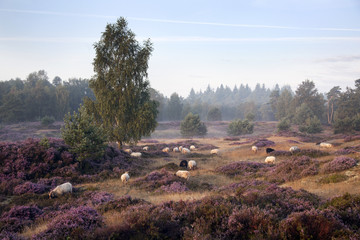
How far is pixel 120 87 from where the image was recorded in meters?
24.3

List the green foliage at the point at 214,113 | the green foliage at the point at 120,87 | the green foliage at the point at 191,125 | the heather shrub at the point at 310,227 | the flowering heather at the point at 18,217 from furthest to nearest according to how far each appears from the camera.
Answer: the green foliage at the point at 214,113 → the green foliage at the point at 191,125 → the green foliage at the point at 120,87 → the flowering heather at the point at 18,217 → the heather shrub at the point at 310,227

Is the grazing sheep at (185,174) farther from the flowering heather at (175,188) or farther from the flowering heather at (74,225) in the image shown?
the flowering heather at (74,225)

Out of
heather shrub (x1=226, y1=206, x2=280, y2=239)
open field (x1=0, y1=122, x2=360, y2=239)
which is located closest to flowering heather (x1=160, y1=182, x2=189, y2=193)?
open field (x1=0, y1=122, x2=360, y2=239)

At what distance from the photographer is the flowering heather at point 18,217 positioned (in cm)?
712

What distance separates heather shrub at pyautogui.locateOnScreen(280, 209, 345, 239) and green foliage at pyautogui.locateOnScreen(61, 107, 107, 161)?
14544mm

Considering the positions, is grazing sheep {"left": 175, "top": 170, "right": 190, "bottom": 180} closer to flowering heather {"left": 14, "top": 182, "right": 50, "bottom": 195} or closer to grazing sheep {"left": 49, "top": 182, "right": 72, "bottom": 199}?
grazing sheep {"left": 49, "top": 182, "right": 72, "bottom": 199}

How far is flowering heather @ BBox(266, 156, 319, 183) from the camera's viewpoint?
1204 cm

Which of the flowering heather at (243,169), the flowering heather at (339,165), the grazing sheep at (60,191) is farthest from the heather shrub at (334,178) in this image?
the grazing sheep at (60,191)

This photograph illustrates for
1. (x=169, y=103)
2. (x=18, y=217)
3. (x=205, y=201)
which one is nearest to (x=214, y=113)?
(x=169, y=103)

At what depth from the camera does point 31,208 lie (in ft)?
28.2

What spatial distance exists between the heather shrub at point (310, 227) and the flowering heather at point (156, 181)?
872 cm

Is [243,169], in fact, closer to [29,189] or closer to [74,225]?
[74,225]

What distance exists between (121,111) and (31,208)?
1606 cm

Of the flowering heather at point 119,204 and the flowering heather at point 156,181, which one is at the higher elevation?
the flowering heather at point 119,204
